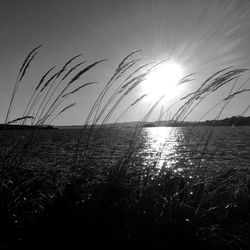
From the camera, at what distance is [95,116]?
403 centimetres

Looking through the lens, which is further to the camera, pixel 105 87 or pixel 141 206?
pixel 105 87

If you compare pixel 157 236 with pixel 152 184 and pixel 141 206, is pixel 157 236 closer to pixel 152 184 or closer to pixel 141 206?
pixel 141 206

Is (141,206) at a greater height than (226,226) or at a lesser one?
greater

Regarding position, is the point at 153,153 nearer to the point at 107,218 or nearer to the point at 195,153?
the point at 195,153

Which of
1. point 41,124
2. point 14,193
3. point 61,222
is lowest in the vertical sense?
point 61,222

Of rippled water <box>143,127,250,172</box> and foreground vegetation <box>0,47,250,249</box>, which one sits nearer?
foreground vegetation <box>0,47,250,249</box>

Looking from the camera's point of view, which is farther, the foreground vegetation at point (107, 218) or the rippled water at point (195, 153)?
the rippled water at point (195, 153)

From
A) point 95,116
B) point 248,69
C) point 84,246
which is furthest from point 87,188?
point 248,69

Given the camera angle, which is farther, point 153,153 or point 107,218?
point 153,153

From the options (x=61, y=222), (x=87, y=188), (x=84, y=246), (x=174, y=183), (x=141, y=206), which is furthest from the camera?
(x=174, y=183)

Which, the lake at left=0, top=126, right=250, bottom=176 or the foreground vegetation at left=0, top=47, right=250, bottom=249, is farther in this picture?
the lake at left=0, top=126, right=250, bottom=176

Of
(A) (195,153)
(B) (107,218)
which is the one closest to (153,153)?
(A) (195,153)

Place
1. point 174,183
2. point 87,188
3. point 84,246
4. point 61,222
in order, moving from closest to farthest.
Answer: point 84,246, point 61,222, point 87,188, point 174,183

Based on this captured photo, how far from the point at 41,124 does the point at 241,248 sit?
243 cm
